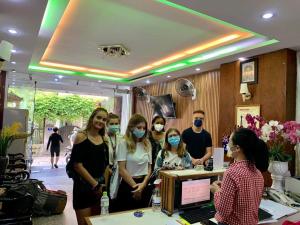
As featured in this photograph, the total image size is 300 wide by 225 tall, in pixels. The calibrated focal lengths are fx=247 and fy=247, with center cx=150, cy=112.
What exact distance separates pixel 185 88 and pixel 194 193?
361 centimetres

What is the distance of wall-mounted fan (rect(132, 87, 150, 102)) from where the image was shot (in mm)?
6762

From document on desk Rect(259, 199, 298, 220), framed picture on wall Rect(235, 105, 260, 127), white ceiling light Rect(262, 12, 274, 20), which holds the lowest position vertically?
document on desk Rect(259, 199, 298, 220)

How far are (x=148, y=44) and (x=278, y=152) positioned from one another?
7.94 feet

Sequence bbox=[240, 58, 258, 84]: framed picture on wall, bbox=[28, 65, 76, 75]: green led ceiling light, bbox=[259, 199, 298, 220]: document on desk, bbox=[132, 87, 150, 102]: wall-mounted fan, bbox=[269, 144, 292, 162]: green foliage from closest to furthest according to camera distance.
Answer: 1. bbox=[259, 199, 298, 220]: document on desk
2. bbox=[269, 144, 292, 162]: green foliage
3. bbox=[240, 58, 258, 84]: framed picture on wall
4. bbox=[28, 65, 76, 75]: green led ceiling light
5. bbox=[132, 87, 150, 102]: wall-mounted fan

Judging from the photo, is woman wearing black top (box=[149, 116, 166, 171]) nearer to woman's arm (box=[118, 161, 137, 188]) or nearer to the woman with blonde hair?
the woman with blonde hair

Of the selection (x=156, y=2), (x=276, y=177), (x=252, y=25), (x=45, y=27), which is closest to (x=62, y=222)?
(x=45, y=27)

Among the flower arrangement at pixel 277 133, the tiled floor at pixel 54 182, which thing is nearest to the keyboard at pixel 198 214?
the flower arrangement at pixel 277 133

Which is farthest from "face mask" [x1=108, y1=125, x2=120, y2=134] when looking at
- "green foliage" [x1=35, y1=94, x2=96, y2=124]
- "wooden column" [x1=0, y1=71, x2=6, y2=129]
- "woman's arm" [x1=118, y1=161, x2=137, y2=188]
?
"green foliage" [x1=35, y1=94, x2=96, y2=124]

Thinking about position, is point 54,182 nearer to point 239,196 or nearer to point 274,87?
point 274,87

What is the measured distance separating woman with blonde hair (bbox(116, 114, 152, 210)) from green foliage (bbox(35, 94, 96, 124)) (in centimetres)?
763

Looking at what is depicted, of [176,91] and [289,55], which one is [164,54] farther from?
[289,55]

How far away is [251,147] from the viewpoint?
1.32 m

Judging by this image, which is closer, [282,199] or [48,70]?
[282,199]

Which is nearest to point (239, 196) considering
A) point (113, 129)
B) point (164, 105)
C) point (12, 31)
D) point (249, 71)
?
point (113, 129)
